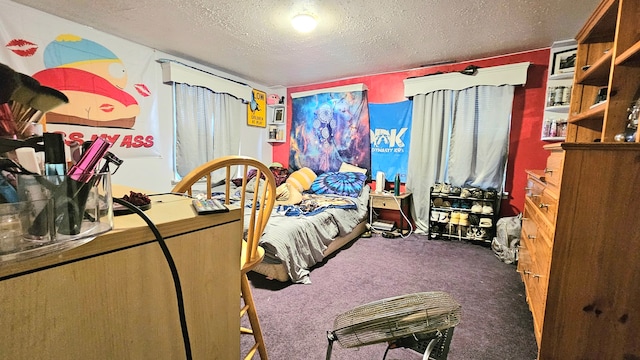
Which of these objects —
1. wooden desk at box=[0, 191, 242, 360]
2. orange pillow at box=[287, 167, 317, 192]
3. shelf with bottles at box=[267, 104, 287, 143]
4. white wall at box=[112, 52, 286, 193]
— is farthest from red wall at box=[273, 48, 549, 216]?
wooden desk at box=[0, 191, 242, 360]

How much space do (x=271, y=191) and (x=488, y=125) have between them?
2.93 metres

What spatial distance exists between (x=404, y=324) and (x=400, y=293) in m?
1.34

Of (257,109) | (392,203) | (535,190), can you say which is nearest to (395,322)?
(535,190)

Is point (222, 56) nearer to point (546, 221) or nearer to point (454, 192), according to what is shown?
point (454, 192)

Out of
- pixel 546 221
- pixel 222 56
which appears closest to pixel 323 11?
pixel 222 56

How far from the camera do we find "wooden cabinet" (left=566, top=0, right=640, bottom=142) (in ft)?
4.22

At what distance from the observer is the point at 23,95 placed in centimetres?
39

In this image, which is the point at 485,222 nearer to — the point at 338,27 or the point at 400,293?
the point at 400,293

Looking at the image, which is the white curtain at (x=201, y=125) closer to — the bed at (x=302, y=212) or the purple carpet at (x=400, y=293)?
the bed at (x=302, y=212)

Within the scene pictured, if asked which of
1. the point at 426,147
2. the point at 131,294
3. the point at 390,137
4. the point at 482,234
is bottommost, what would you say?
the point at 482,234

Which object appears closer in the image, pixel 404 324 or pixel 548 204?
pixel 404 324

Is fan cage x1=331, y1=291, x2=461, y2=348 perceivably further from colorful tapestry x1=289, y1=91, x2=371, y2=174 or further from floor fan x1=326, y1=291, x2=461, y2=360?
colorful tapestry x1=289, y1=91, x2=371, y2=174

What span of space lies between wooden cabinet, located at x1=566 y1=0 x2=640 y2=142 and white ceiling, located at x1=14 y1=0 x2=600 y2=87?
425mm

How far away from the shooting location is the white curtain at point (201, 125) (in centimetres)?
336
